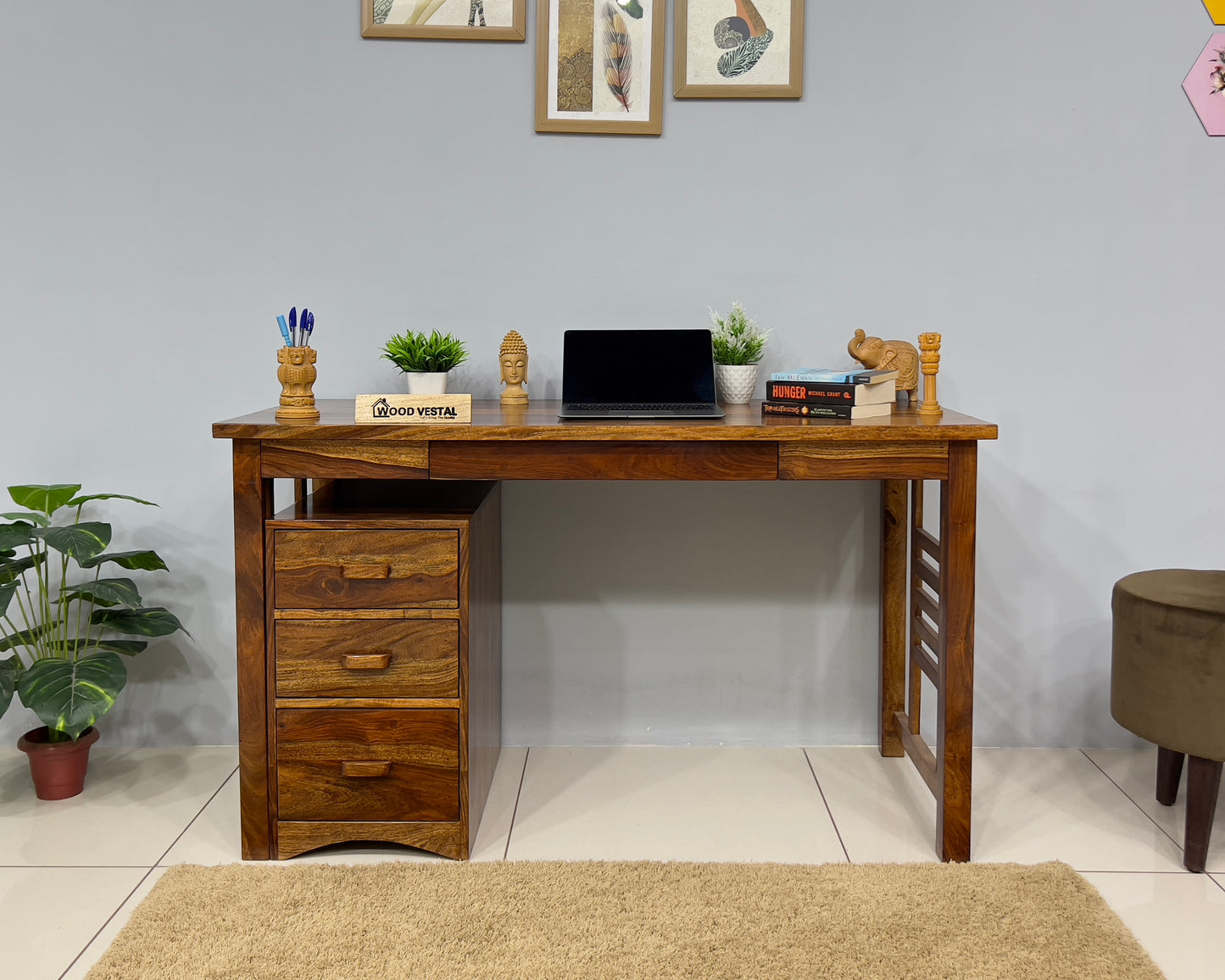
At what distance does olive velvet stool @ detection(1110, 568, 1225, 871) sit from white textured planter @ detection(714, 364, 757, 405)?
89cm

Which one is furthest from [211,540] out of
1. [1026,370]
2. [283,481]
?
[1026,370]

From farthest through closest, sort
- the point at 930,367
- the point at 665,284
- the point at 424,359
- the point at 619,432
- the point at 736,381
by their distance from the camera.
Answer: the point at 665,284, the point at 736,381, the point at 424,359, the point at 930,367, the point at 619,432

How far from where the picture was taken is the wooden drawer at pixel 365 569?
1.86 metres

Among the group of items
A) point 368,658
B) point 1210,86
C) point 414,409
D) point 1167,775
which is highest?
point 1210,86

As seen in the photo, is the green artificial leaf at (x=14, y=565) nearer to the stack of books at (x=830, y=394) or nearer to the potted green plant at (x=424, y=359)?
the potted green plant at (x=424, y=359)

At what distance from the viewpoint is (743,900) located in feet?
5.73

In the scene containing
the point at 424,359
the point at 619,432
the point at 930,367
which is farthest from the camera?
the point at 424,359

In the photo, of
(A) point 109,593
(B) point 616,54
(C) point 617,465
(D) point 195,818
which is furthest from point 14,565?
(B) point 616,54

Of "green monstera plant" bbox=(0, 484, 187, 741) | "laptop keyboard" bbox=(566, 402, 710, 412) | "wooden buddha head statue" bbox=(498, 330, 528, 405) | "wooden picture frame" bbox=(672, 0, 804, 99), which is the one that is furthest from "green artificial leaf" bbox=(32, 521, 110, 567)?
"wooden picture frame" bbox=(672, 0, 804, 99)

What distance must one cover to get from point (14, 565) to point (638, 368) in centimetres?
141

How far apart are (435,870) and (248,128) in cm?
169

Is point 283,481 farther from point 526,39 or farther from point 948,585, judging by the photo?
point 948,585

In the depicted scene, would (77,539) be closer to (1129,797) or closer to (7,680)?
(7,680)

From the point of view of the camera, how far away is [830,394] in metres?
1.96
